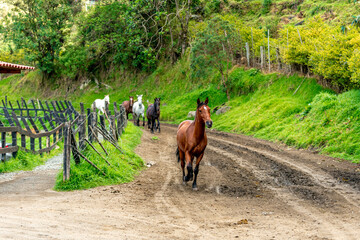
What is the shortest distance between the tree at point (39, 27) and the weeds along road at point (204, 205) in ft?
113

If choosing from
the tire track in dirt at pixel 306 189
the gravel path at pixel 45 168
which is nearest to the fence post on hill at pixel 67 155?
the gravel path at pixel 45 168

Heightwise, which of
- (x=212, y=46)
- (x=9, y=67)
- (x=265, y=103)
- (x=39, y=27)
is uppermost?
(x=39, y=27)

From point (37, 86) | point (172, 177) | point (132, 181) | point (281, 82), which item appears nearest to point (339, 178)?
point (172, 177)

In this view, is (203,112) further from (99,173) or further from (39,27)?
(39,27)

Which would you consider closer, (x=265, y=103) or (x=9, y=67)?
(x=9, y=67)

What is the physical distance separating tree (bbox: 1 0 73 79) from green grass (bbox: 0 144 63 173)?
32.2 metres

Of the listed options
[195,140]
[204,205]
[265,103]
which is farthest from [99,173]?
[265,103]

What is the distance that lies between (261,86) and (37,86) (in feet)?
107

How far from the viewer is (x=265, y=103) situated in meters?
24.0

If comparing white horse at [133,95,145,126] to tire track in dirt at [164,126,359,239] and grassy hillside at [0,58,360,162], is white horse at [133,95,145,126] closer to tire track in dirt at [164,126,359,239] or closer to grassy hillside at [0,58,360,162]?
grassy hillside at [0,58,360,162]

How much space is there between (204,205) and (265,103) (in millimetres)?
17167

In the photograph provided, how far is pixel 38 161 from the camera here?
1269cm

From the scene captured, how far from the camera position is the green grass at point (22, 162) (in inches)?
444

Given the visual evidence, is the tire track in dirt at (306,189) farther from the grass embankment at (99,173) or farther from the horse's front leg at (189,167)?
the grass embankment at (99,173)
